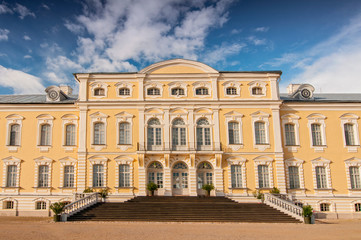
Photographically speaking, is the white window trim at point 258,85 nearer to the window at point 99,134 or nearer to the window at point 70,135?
the window at point 99,134

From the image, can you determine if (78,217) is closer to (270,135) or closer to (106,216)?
(106,216)

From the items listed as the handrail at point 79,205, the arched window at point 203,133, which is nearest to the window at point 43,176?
the handrail at point 79,205

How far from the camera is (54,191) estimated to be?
25.5 metres

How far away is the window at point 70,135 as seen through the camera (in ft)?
87.5

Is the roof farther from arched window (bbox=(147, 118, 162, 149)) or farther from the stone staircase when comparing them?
the stone staircase

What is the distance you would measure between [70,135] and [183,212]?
12085 mm

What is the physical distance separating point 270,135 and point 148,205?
11.3m

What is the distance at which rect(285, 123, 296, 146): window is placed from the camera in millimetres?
26594

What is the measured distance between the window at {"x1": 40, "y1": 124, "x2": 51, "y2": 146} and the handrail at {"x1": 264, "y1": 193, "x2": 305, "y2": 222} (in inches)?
702

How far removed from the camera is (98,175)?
83.7ft

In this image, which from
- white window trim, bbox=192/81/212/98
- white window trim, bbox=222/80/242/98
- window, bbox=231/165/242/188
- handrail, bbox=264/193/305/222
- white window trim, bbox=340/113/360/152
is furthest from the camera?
white window trim, bbox=222/80/242/98

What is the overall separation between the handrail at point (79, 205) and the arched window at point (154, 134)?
19.0ft

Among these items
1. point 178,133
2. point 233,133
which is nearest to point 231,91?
point 233,133

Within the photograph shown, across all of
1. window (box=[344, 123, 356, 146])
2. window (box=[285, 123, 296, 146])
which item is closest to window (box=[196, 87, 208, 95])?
window (box=[285, 123, 296, 146])
